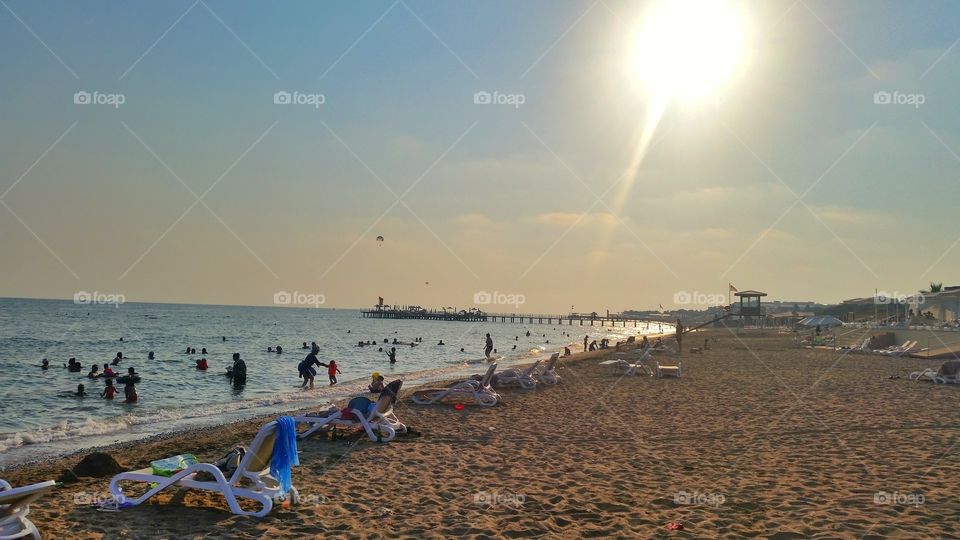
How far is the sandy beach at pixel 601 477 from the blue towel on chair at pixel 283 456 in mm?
330

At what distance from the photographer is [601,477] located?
23.5ft

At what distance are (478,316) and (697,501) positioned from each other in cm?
14982

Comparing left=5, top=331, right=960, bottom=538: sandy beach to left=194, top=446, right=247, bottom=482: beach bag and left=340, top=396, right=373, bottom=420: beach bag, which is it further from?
left=340, top=396, right=373, bottom=420: beach bag

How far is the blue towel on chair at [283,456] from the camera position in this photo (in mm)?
6137

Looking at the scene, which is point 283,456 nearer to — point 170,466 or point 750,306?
point 170,466

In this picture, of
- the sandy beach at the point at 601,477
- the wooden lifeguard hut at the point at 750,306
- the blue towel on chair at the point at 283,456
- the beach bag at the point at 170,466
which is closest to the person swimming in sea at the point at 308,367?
the sandy beach at the point at 601,477

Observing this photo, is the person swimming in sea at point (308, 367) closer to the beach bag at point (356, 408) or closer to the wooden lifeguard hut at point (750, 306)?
the beach bag at point (356, 408)

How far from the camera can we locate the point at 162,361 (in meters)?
34.0

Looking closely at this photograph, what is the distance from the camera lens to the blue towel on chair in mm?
6137

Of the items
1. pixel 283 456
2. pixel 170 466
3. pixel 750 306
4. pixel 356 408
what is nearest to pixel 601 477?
pixel 283 456

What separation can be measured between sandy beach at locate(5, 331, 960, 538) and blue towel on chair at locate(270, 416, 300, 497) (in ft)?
1.08

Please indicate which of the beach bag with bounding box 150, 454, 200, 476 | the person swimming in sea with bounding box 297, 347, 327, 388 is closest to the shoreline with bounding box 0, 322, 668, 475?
the person swimming in sea with bounding box 297, 347, 327, 388

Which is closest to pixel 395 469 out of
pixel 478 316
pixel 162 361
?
pixel 162 361

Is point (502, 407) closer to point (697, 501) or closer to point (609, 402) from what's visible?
point (609, 402)
